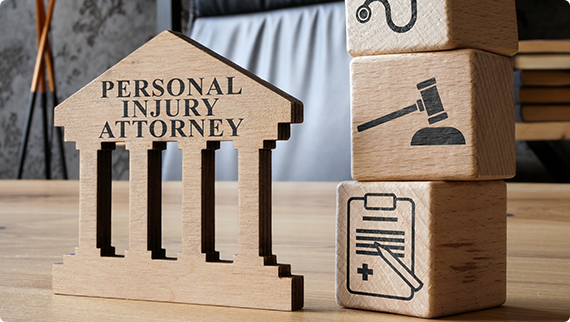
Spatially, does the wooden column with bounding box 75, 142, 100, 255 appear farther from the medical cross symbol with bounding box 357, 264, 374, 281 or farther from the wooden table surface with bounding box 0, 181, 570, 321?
the medical cross symbol with bounding box 357, 264, 374, 281

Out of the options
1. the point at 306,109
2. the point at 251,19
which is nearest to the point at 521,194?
the point at 306,109

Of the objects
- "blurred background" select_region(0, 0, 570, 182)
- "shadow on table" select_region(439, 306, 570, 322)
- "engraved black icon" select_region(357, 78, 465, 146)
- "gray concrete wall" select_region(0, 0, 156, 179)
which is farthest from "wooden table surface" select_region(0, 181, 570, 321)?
"gray concrete wall" select_region(0, 0, 156, 179)

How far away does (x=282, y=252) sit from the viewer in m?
0.60

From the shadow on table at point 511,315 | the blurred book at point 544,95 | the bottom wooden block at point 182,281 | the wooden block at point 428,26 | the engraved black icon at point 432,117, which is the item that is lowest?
the shadow on table at point 511,315

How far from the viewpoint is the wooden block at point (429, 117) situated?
1.17 ft

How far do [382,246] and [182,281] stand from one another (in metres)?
0.14

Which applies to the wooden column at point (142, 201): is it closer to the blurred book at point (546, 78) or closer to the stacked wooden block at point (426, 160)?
the stacked wooden block at point (426, 160)

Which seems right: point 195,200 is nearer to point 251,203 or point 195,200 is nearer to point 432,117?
point 251,203

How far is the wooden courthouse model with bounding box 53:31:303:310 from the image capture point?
366 millimetres

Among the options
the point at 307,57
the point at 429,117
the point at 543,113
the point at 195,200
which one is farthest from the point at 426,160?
the point at 307,57

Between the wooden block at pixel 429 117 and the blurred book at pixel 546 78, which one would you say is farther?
the blurred book at pixel 546 78

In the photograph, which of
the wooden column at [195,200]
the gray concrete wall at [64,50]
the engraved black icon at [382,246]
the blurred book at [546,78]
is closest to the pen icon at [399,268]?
the engraved black icon at [382,246]

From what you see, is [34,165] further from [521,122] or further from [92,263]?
[92,263]

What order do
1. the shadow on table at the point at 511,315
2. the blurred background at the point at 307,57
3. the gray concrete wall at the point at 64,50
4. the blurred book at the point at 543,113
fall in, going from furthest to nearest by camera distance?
1. the gray concrete wall at the point at 64,50
2. the blurred background at the point at 307,57
3. the blurred book at the point at 543,113
4. the shadow on table at the point at 511,315
